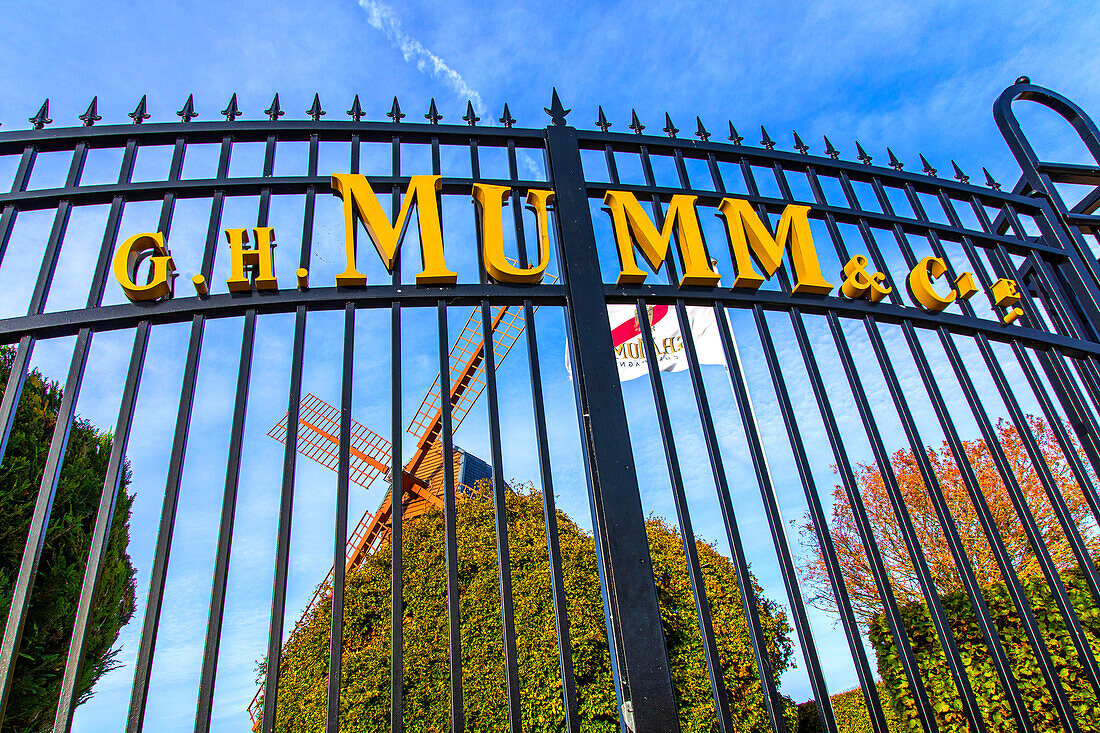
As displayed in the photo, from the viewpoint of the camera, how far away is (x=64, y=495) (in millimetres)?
7426

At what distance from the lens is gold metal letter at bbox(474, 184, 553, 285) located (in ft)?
9.64

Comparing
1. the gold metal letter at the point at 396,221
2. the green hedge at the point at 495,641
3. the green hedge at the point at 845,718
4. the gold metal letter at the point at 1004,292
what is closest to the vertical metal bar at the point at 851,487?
the gold metal letter at the point at 1004,292

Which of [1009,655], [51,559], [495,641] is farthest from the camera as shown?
[495,641]

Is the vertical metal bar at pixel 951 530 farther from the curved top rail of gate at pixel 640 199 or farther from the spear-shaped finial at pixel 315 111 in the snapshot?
the spear-shaped finial at pixel 315 111

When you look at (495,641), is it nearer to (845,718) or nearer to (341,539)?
(341,539)

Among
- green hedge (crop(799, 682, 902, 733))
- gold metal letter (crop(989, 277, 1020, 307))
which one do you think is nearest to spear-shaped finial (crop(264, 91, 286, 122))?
gold metal letter (crop(989, 277, 1020, 307))

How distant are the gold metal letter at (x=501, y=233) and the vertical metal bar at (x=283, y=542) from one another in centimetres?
91

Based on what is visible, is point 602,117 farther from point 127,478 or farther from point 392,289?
point 127,478

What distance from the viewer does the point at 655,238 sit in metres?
3.21

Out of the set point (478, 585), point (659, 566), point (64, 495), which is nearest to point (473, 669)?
point (478, 585)

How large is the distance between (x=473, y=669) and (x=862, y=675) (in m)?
7.37

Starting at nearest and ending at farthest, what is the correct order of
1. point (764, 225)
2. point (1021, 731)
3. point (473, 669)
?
point (1021, 731)
point (764, 225)
point (473, 669)

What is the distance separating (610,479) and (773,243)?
68.5 inches

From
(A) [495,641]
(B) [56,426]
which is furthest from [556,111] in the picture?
(A) [495,641]
